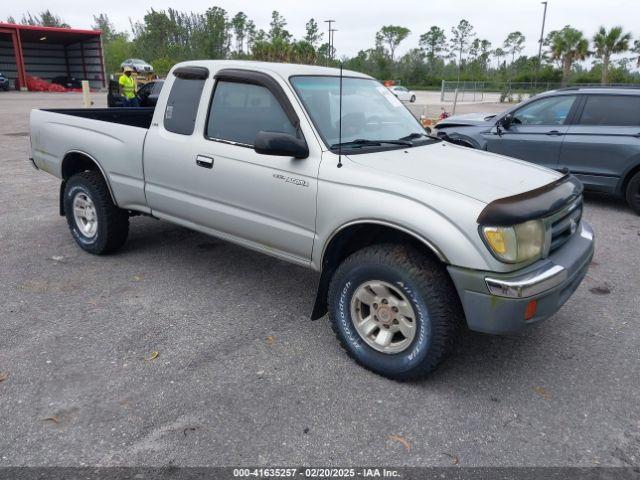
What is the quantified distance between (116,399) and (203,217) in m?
1.60

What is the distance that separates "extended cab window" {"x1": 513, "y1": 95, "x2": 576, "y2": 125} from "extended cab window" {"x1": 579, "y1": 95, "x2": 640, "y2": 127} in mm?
271

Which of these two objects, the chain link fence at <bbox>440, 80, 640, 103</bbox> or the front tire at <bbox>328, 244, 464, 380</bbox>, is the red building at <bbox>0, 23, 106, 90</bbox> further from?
the front tire at <bbox>328, 244, 464, 380</bbox>

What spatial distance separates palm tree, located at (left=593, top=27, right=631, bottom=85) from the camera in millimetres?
42344

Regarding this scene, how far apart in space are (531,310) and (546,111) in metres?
6.10

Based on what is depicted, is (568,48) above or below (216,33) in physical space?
below

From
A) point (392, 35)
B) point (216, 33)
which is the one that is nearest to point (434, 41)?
point (392, 35)

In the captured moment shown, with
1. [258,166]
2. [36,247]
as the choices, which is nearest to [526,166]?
[258,166]

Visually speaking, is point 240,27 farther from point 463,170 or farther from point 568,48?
point 463,170

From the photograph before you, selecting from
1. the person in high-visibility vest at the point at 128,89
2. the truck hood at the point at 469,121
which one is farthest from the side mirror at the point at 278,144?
the person in high-visibility vest at the point at 128,89

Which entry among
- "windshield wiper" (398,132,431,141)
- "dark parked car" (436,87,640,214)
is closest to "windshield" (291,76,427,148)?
"windshield wiper" (398,132,431,141)

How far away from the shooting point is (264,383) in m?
3.18

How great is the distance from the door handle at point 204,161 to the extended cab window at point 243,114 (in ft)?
0.57

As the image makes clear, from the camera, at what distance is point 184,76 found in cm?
432

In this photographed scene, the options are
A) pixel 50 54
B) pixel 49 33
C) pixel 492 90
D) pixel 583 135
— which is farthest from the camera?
pixel 492 90
